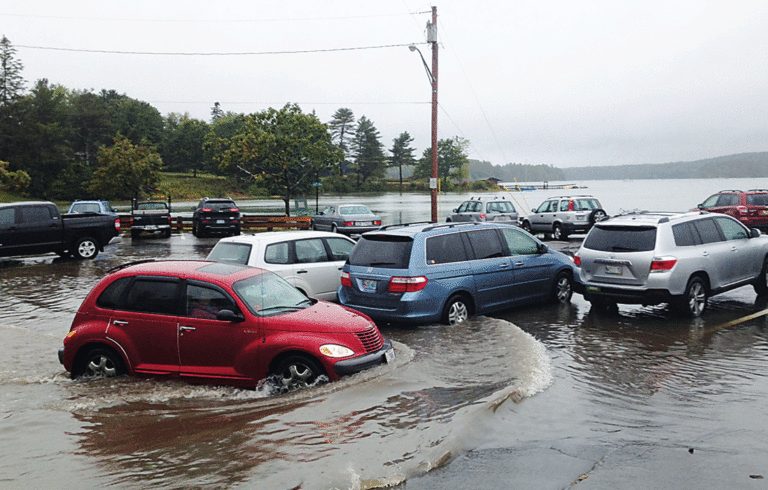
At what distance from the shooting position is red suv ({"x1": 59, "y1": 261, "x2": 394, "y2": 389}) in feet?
24.3

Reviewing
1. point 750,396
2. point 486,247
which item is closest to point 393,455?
point 750,396

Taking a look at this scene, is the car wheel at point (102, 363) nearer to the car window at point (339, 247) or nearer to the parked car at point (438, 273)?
the parked car at point (438, 273)

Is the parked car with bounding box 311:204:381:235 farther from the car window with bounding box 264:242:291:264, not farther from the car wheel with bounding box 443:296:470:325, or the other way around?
the car wheel with bounding box 443:296:470:325

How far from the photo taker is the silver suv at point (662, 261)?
11.0 m

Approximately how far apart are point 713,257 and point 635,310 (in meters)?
1.69

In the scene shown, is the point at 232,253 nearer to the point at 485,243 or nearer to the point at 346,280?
the point at 346,280

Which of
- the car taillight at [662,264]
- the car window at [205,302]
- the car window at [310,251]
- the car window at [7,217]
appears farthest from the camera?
the car window at [7,217]

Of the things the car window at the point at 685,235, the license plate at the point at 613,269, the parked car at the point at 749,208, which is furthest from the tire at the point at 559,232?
the license plate at the point at 613,269

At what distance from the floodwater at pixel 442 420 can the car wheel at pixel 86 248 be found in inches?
485

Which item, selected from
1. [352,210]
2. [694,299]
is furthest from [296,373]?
[352,210]

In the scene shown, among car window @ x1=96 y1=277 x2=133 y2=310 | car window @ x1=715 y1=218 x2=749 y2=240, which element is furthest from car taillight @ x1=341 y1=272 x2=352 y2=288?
car window @ x1=715 y1=218 x2=749 y2=240

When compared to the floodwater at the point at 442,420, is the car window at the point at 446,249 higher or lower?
higher

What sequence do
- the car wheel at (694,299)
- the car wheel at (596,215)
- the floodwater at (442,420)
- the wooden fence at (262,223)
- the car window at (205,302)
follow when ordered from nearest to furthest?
1. the floodwater at (442,420)
2. the car window at (205,302)
3. the car wheel at (694,299)
4. the car wheel at (596,215)
5. the wooden fence at (262,223)

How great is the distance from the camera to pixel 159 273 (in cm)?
799
